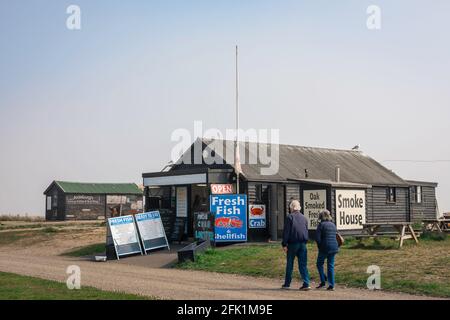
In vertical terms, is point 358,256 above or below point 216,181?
below

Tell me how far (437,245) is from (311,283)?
28.8 ft

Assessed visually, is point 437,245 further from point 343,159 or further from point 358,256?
point 343,159

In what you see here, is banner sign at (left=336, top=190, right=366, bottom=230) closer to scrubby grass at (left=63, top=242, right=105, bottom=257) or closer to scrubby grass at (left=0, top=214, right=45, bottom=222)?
scrubby grass at (left=63, top=242, right=105, bottom=257)

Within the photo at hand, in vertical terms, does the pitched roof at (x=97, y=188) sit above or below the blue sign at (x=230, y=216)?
above

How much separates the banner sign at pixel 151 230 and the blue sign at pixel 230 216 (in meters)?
2.46

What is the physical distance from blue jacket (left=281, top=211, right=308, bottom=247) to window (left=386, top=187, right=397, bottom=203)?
69.0ft

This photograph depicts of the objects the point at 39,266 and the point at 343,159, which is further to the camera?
the point at 343,159

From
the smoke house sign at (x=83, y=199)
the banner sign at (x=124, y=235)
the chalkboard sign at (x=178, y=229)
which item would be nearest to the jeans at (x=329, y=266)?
the banner sign at (x=124, y=235)

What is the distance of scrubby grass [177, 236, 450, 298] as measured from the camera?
14.7 m

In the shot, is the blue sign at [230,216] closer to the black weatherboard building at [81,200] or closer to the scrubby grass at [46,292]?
the scrubby grass at [46,292]

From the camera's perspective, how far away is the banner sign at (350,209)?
26609 millimetres

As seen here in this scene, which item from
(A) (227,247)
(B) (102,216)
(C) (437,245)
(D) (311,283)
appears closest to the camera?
(D) (311,283)

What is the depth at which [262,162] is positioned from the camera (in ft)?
97.0
